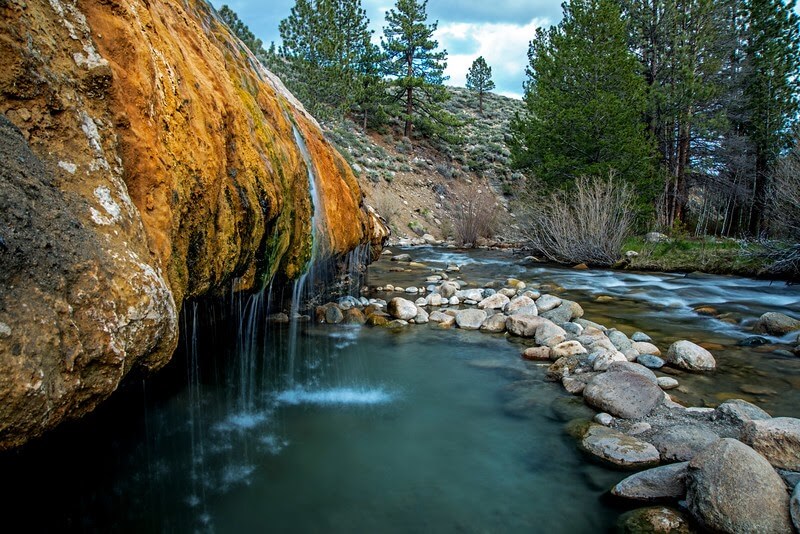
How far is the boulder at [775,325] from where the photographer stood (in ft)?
16.8

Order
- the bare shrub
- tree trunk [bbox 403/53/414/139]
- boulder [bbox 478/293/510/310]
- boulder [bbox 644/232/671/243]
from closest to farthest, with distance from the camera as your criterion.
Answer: boulder [bbox 478/293/510/310] → the bare shrub → boulder [bbox 644/232/671/243] → tree trunk [bbox 403/53/414/139]

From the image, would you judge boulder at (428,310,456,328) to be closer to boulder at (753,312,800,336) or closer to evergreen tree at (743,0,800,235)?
boulder at (753,312,800,336)

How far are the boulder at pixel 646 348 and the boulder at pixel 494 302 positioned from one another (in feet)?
7.14

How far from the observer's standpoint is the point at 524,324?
5.31 meters

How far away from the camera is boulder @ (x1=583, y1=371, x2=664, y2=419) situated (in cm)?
315

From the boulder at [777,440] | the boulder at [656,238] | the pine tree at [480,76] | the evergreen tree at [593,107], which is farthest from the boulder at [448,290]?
the pine tree at [480,76]

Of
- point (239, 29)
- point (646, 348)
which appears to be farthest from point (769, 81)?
point (239, 29)

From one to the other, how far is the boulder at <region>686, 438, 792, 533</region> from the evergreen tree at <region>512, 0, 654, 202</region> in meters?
11.4

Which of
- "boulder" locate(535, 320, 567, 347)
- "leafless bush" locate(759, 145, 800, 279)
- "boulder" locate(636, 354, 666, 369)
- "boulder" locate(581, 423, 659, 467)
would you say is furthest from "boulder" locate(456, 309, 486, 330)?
"leafless bush" locate(759, 145, 800, 279)

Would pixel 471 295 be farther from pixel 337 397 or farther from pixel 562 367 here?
pixel 337 397

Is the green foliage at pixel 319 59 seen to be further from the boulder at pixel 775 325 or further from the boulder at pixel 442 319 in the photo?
the boulder at pixel 775 325

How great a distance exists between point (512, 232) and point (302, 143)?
11.3 m

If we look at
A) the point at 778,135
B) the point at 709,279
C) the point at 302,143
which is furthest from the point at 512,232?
the point at 302,143

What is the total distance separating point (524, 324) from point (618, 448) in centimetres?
262
